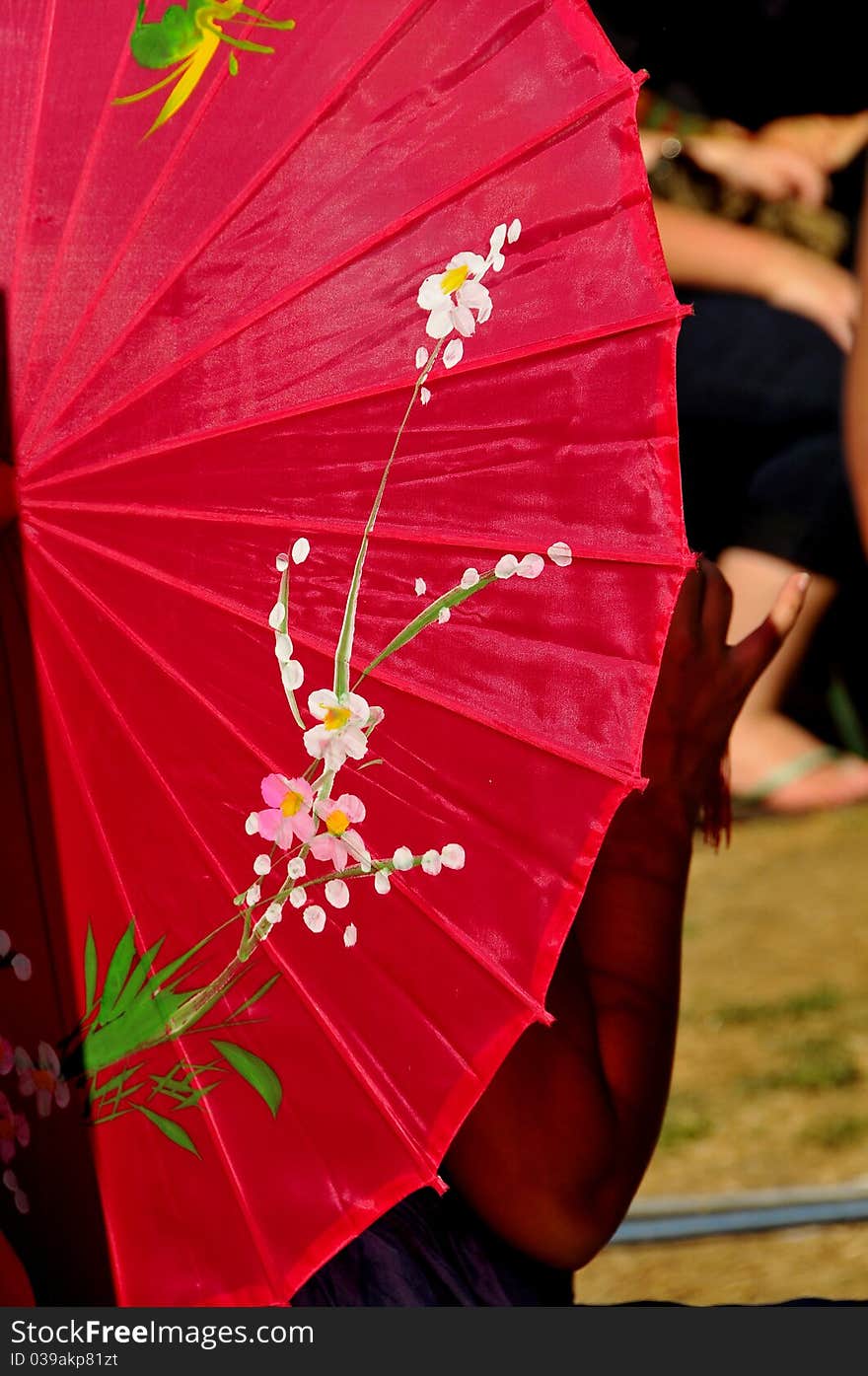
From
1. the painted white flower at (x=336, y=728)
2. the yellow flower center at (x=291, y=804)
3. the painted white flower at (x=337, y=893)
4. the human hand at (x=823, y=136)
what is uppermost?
the human hand at (x=823, y=136)

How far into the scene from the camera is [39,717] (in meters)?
0.94

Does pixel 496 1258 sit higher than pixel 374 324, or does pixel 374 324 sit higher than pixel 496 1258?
pixel 374 324

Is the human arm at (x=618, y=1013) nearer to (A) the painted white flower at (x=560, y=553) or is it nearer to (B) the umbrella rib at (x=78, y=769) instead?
(A) the painted white flower at (x=560, y=553)

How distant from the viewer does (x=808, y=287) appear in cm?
285

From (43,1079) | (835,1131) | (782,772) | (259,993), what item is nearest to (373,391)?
(259,993)

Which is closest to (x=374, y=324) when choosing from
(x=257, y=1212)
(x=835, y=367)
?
(x=257, y=1212)

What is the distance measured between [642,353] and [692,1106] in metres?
1.52

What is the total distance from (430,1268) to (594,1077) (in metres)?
0.18

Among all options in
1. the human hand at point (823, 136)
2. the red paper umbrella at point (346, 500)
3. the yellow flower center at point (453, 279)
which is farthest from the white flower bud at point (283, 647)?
the human hand at point (823, 136)

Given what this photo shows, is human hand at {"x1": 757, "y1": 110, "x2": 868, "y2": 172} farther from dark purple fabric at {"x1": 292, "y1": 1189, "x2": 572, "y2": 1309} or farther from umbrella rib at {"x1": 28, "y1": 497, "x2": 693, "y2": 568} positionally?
dark purple fabric at {"x1": 292, "y1": 1189, "x2": 572, "y2": 1309}

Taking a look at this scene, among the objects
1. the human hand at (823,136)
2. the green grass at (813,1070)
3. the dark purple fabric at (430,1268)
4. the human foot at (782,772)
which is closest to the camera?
the dark purple fabric at (430,1268)

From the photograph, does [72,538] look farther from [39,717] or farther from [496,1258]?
[496,1258]

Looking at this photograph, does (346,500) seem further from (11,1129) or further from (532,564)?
(11,1129)

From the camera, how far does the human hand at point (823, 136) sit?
3635 mm
